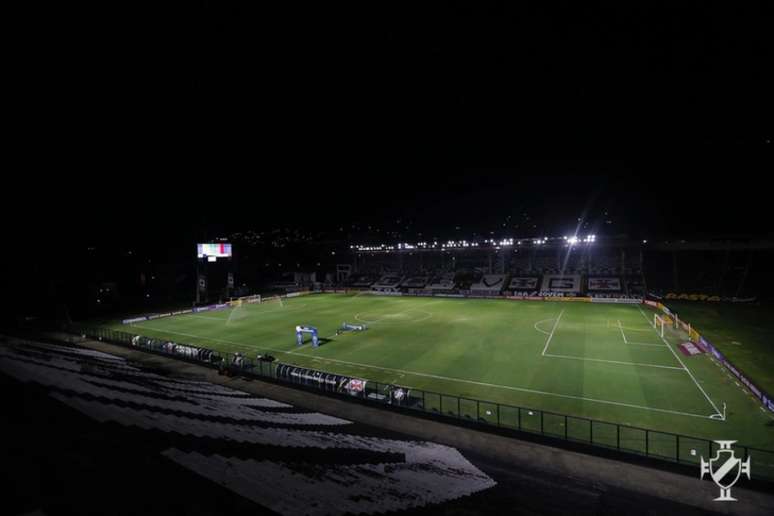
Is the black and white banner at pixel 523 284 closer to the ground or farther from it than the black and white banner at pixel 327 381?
farther from it

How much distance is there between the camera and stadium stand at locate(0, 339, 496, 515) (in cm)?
551

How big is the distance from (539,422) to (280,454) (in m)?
11.6

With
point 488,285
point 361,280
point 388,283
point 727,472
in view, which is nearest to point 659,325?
point 727,472

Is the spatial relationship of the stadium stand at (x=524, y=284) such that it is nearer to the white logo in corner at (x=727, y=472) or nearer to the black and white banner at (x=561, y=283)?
the black and white banner at (x=561, y=283)

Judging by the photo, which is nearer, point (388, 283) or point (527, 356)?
point (527, 356)

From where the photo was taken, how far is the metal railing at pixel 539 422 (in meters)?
11.8

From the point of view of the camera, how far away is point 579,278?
56719 mm

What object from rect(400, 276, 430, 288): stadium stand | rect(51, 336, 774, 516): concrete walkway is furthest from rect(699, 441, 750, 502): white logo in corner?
rect(400, 276, 430, 288): stadium stand

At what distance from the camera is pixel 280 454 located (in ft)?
24.2

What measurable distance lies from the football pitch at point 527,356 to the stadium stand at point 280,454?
781cm

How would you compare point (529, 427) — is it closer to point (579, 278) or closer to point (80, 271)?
point (579, 278)

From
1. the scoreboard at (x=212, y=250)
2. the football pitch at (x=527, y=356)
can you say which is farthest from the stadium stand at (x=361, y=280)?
the scoreboard at (x=212, y=250)

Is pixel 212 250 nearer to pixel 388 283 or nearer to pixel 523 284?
pixel 388 283

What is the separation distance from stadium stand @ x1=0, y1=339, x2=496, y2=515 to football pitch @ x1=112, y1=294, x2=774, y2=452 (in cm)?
781
